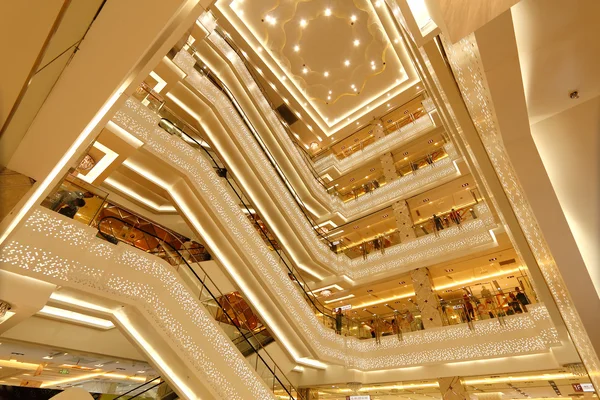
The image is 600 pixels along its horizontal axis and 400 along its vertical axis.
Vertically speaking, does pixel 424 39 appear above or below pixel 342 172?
above

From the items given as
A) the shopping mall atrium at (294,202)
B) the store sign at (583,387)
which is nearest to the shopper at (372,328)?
the shopping mall atrium at (294,202)

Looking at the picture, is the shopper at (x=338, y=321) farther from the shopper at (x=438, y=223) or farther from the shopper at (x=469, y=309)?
the shopper at (x=438, y=223)

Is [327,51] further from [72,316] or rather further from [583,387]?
[583,387]

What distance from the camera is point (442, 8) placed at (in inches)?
62.3

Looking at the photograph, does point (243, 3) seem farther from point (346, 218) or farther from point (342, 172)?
point (346, 218)

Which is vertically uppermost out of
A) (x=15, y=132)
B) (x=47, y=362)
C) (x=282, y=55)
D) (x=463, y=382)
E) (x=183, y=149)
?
(x=282, y=55)

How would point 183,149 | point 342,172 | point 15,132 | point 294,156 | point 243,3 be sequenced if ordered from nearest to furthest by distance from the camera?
point 15,132 → point 183,149 → point 243,3 → point 294,156 → point 342,172

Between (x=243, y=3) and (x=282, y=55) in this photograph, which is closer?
(x=243, y=3)

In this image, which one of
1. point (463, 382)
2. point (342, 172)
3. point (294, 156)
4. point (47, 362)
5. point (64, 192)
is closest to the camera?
point (64, 192)

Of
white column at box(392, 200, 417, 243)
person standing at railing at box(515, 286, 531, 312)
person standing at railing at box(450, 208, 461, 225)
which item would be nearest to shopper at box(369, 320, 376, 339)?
white column at box(392, 200, 417, 243)

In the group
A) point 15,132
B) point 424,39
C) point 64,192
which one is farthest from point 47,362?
point 424,39

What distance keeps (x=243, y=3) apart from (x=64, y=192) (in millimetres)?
10853

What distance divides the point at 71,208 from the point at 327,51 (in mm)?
12200

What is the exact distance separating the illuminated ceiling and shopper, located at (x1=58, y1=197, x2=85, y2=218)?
10578 millimetres
